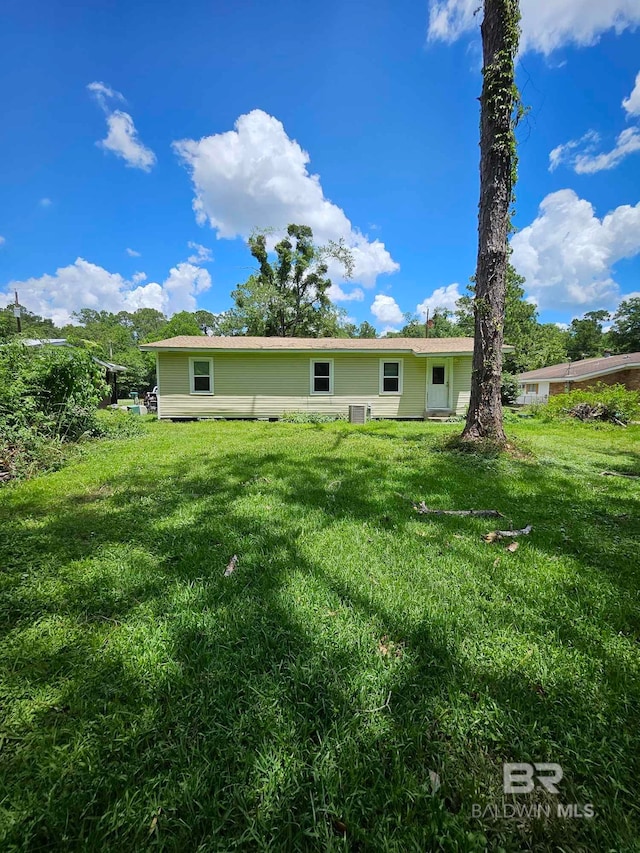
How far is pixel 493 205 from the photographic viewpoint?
618cm

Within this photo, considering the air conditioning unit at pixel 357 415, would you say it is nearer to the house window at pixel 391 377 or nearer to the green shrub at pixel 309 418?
the green shrub at pixel 309 418

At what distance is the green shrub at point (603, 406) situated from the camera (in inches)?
432

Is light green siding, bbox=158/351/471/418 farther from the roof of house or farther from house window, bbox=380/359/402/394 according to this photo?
the roof of house

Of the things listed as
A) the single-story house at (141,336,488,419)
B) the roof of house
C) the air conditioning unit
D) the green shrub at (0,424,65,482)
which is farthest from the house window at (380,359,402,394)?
the green shrub at (0,424,65,482)

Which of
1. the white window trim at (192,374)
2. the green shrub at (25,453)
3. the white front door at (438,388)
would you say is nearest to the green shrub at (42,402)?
the green shrub at (25,453)

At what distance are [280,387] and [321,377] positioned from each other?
1.50 meters

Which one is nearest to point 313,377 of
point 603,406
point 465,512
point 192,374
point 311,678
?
point 192,374

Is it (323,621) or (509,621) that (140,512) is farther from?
(509,621)

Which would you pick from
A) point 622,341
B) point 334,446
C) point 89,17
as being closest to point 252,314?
point 89,17

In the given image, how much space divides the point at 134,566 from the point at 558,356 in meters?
40.0

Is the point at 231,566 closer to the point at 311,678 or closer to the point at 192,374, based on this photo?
the point at 311,678

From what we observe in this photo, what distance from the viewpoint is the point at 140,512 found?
11.6 feet

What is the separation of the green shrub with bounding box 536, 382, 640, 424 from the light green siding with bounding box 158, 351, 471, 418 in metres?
3.75

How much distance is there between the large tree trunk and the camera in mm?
5820
